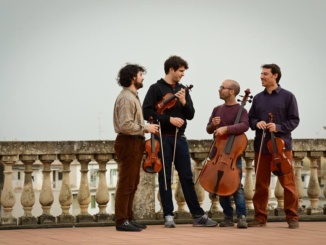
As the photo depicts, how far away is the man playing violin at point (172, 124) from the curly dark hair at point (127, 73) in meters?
0.45

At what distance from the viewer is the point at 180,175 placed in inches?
421

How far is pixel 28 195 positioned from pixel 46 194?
0.69ft

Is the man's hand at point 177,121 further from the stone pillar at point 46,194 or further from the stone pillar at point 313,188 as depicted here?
the stone pillar at point 313,188

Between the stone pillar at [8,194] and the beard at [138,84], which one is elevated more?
the beard at [138,84]

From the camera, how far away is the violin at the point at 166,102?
34.0 feet

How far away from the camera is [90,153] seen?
11.4 metres

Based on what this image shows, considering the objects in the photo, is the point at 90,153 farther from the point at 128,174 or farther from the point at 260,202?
the point at 260,202

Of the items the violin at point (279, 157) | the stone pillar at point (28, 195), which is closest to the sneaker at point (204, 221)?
the violin at point (279, 157)

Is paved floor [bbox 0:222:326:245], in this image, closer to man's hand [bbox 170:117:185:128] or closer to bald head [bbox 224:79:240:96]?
man's hand [bbox 170:117:185:128]

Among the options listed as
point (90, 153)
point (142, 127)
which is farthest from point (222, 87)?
point (90, 153)

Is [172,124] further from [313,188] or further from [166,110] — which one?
[313,188]

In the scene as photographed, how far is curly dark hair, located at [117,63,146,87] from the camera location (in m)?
10.1

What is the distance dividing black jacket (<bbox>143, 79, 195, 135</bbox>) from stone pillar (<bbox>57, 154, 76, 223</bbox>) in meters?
1.38

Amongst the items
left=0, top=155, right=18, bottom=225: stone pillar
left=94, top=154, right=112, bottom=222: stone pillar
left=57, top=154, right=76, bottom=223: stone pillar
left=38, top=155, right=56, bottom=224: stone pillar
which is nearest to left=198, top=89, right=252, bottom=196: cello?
left=94, top=154, right=112, bottom=222: stone pillar
